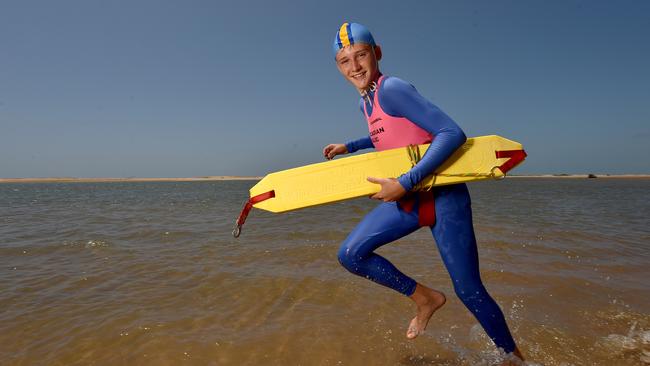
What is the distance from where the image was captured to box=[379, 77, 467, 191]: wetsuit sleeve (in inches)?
86.0

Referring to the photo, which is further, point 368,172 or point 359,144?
point 359,144

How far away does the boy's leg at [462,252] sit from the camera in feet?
7.74

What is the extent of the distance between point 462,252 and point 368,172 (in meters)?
0.88

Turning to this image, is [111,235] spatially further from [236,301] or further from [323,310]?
[323,310]

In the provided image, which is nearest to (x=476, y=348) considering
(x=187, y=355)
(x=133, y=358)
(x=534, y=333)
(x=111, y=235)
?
(x=534, y=333)

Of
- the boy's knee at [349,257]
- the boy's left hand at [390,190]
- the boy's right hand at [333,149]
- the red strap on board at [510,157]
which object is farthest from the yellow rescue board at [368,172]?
the boy's right hand at [333,149]

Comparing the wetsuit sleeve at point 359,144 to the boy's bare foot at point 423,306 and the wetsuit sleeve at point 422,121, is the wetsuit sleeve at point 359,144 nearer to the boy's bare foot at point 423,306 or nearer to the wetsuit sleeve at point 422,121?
the wetsuit sleeve at point 422,121

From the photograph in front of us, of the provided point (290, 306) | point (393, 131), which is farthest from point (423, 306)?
point (290, 306)

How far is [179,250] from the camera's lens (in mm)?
7102

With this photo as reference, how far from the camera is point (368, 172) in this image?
96.9 inches

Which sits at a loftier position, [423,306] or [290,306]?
[423,306]

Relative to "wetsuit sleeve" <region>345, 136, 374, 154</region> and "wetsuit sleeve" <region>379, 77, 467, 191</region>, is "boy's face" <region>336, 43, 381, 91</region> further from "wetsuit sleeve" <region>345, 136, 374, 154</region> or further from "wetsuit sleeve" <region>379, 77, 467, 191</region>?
"wetsuit sleeve" <region>345, 136, 374, 154</region>

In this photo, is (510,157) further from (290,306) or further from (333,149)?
(290,306)

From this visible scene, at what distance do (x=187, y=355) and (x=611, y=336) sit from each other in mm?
3965
